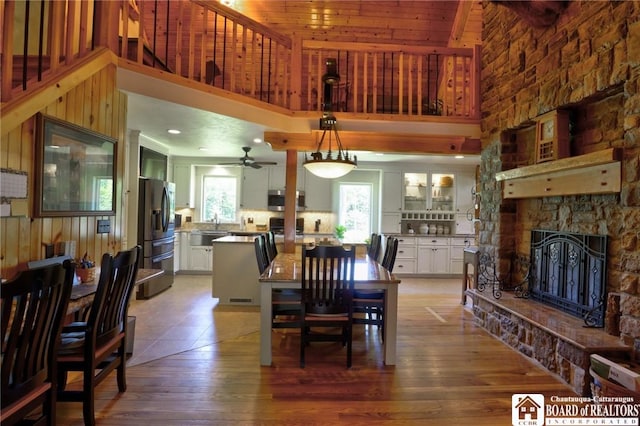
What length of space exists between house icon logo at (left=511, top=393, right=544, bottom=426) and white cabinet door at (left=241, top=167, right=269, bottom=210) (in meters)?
5.42

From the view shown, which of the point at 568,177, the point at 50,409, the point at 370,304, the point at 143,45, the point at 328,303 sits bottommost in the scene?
the point at 50,409

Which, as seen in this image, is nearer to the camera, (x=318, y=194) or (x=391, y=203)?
(x=391, y=203)

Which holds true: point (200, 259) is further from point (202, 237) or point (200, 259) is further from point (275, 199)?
point (275, 199)

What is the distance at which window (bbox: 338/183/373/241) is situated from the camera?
7.44m

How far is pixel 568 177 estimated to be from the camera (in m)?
2.87

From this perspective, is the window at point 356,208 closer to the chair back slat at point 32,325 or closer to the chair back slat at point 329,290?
the chair back slat at point 329,290

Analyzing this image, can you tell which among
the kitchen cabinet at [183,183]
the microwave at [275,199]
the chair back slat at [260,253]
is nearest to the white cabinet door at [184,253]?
the kitchen cabinet at [183,183]

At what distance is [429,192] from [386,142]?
278cm

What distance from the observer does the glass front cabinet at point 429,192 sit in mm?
6984

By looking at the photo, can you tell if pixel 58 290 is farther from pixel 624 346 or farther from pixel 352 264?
pixel 624 346

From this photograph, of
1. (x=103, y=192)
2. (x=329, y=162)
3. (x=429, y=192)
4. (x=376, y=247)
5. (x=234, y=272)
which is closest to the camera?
(x=103, y=192)

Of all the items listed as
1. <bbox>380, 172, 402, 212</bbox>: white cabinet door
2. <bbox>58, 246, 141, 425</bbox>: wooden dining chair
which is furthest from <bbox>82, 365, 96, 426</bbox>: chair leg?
<bbox>380, 172, 402, 212</bbox>: white cabinet door

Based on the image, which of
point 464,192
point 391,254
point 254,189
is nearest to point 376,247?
point 391,254

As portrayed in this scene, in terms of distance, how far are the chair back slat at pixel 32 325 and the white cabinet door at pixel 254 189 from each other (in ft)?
17.5
